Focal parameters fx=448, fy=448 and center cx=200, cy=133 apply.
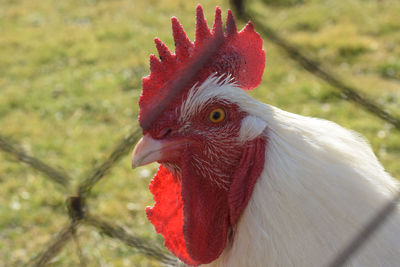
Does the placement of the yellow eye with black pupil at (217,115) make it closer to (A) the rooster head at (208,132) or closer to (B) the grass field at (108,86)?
(A) the rooster head at (208,132)

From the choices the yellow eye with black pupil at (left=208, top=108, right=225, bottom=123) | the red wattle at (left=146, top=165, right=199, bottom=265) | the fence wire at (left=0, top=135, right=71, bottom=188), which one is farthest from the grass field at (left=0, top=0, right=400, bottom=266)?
the yellow eye with black pupil at (left=208, top=108, right=225, bottom=123)

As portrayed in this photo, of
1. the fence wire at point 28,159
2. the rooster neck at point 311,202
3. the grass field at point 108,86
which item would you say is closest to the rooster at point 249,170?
the rooster neck at point 311,202

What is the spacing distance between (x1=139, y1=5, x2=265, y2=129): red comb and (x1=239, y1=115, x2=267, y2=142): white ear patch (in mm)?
221

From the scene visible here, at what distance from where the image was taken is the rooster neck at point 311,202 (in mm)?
1643

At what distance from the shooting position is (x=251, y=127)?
1.72m

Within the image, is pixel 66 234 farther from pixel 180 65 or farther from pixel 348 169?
pixel 348 169

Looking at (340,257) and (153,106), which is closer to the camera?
(340,257)

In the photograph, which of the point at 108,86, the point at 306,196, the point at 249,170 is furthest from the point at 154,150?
the point at 108,86

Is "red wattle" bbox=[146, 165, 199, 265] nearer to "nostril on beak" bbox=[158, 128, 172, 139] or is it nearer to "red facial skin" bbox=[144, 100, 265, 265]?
"red facial skin" bbox=[144, 100, 265, 265]

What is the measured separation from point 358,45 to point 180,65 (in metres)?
4.76

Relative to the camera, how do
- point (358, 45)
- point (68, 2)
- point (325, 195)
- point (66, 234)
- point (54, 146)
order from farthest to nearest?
1. point (68, 2)
2. point (358, 45)
3. point (54, 146)
4. point (66, 234)
5. point (325, 195)

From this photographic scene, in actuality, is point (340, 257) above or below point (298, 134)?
below

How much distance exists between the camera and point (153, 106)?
1830 millimetres

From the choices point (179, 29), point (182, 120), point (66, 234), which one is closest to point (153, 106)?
point (182, 120)
